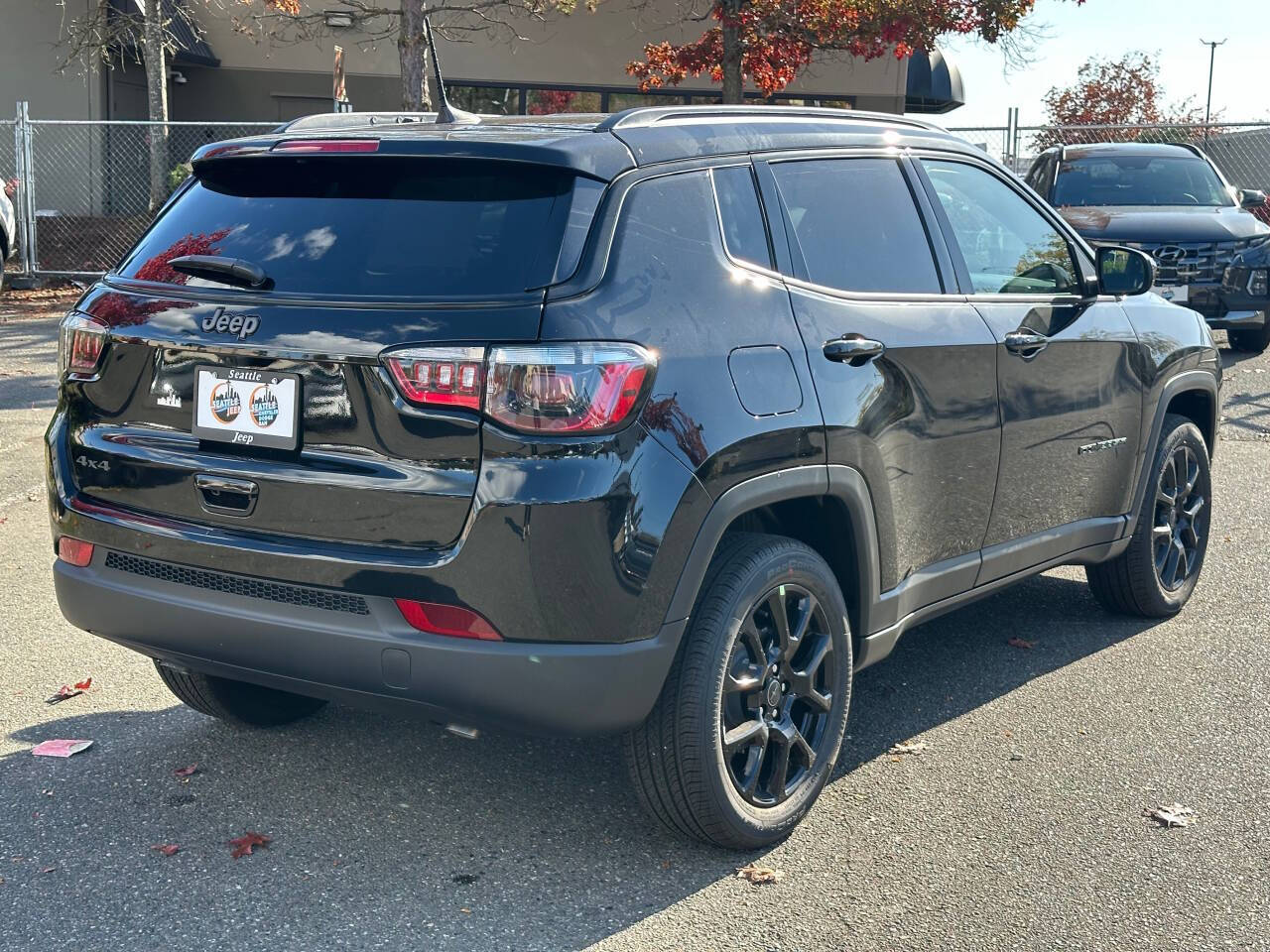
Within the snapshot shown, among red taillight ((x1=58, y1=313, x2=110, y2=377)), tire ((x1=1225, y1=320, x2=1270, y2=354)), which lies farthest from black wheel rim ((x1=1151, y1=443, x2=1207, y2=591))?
tire ((x1=1225, y1=320, x2=1270, y2=354))

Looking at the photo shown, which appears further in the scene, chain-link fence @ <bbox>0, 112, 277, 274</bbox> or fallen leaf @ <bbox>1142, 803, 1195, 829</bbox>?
chain-link fence @ <bbox>0, 112, 277, 274</bbox>

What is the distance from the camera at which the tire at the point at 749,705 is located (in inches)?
140

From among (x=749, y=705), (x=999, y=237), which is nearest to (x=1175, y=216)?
(x=999, y=237)

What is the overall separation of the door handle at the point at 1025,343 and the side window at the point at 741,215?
3.87ft

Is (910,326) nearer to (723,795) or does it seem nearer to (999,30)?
(723,795)

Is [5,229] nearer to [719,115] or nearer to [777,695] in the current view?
[719,115]

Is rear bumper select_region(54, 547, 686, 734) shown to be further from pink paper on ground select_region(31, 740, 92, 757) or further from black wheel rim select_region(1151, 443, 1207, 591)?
black wheel rim select_region(1151, 443, 1207, 591)

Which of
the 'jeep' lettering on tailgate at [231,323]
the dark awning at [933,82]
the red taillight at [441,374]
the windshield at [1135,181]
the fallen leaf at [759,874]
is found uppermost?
the dark awning at [933,82]

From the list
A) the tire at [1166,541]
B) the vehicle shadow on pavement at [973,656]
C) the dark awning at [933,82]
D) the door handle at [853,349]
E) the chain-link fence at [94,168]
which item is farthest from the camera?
the dark awning at [933,82]

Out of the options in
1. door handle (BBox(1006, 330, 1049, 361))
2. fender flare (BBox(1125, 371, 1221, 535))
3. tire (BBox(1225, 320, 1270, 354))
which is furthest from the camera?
tire (BBox(1225, 320, 1270, 354))

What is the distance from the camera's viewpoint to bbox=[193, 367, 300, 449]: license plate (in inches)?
134

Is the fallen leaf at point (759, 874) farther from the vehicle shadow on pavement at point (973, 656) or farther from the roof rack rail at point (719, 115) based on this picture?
A: the roof rack rail at point (719, 115)

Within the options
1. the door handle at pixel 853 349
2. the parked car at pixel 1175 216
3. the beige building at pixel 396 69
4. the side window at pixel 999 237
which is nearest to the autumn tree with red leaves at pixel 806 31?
the beige building at pixel 396 69

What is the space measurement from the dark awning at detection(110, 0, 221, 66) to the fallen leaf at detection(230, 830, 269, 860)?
18.9m
